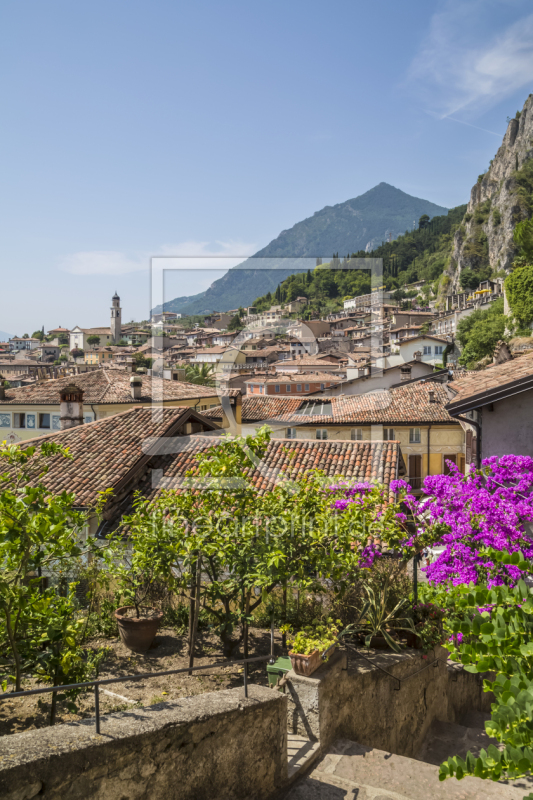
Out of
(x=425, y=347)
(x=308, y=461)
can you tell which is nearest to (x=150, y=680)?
(x=308, y=461)

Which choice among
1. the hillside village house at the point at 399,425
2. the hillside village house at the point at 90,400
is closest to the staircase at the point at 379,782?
the hillside village house at the point at 399,425

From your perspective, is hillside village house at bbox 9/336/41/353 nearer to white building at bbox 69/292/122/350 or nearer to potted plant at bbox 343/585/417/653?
white building at bbox 69/292/122/350

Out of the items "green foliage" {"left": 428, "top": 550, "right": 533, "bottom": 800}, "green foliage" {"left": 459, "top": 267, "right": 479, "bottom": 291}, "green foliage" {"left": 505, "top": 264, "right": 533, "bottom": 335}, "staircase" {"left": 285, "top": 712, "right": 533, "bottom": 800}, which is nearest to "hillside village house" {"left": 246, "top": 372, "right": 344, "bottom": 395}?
"green foliage" {"left": 505, "top": 264, "right": 533, "bottom": 335}

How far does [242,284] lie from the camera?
1073cm

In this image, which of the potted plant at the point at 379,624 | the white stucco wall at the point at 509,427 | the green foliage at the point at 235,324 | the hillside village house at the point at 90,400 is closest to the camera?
the potted plant at the point at 379,624

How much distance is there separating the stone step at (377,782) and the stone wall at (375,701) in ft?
0.79

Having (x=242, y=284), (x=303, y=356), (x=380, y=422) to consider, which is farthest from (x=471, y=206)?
(x=242, y=284)

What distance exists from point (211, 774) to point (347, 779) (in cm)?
149

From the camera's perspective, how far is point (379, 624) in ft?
21.9

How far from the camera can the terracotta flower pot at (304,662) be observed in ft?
17.1

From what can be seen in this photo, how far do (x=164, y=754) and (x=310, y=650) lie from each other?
178 centimetres

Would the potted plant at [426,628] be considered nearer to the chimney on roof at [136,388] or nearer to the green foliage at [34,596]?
the green foliage at [34,596]

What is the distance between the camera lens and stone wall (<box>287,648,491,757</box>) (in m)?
5.28

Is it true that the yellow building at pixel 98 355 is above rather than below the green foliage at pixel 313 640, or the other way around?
above
